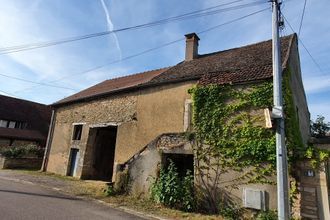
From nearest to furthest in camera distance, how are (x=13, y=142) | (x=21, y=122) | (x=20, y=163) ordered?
(x=20, y=163)
(x=13, y=142)
(x=21, y=122)

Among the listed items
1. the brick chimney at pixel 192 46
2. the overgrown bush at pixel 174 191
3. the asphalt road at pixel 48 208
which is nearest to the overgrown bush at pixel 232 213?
the overgrown bush at pixel 174 191

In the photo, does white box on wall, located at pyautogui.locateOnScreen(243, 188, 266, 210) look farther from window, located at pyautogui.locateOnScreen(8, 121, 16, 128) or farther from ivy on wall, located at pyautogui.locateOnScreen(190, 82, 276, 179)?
window, located at pyautogui.locateOnScreen(8, 121, 16, 128)

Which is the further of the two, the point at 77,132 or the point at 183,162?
the point at 77,132

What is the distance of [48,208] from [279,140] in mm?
6979

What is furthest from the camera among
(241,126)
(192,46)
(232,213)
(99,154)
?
(99,154)

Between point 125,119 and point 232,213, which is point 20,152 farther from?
point 232,213

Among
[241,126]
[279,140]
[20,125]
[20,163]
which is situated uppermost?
[20,125]

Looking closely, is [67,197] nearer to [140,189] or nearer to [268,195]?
[140,189]

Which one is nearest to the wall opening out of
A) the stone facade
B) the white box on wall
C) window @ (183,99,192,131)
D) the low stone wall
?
window @ (183,99,192,131)

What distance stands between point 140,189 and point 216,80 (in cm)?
534

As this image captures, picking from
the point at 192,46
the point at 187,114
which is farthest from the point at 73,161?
the point at 192,46

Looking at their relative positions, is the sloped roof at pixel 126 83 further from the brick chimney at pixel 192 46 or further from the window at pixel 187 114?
the window at pixel 187 114

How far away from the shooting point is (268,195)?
840 centimetres

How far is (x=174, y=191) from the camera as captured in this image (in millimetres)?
9305
